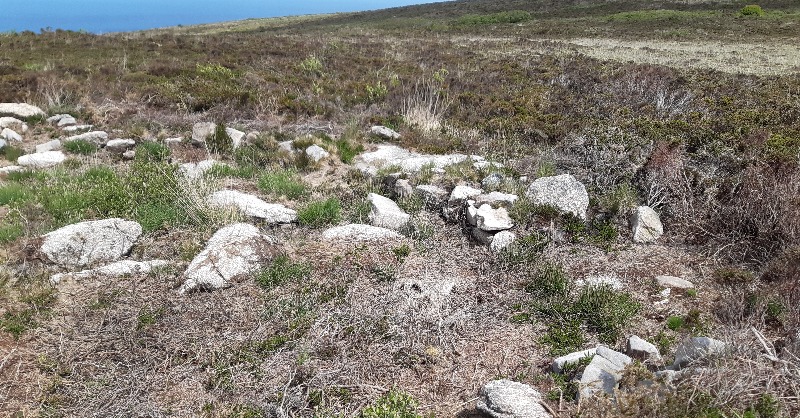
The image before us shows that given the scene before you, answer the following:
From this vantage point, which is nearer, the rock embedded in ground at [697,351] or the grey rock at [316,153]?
the rock embedded in ground at [697,351]

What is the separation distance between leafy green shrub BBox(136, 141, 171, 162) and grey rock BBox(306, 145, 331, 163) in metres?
2.33

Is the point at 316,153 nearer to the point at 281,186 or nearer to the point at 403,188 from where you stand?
the point at 281,186

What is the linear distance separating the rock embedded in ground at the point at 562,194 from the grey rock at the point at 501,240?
78 cm

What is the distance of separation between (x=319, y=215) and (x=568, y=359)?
3449 mm

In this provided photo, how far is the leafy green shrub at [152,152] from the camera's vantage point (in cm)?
841

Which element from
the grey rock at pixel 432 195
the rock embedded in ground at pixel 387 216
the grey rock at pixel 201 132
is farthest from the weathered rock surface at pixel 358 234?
the grey rock at pixel 201 132

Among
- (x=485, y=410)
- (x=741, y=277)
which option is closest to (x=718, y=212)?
(x=741, y=277)

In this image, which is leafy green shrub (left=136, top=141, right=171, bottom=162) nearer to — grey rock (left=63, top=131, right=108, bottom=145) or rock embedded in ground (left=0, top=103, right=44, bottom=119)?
grey rock (left=63, top=131, right=108, bottom=145)

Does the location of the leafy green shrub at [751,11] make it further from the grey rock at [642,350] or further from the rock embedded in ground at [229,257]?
the rock embedded in ground at [229,257]

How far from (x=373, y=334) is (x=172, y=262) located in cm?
236

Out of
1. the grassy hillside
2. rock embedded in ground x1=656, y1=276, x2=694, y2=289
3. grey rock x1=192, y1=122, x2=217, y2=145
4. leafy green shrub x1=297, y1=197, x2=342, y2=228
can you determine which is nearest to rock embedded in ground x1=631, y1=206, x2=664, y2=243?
the grassy hillside

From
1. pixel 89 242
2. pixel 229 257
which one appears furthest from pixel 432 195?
pixel 89 242

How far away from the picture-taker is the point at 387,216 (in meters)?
6.14

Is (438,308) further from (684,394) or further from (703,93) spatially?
(703,93)
